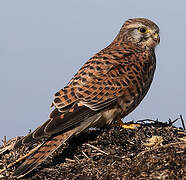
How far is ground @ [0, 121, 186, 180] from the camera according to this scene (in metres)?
4.10

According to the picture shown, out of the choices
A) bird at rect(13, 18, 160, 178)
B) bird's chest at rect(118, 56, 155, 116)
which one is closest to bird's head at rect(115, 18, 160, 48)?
bird at rect(13, 18, 160, 178)

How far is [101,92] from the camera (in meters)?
5.17

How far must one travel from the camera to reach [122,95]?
17.4 ft

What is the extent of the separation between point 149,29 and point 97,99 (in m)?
1.87

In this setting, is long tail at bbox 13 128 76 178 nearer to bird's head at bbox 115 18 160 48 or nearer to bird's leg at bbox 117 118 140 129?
bird's leg at bbox 117 118 140 129

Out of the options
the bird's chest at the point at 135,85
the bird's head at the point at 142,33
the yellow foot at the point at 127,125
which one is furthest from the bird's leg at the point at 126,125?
the bird's head at the point at 142,33

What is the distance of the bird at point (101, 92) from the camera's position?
4.67 meters

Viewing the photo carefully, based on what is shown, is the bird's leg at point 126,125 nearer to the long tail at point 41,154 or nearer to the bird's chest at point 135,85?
the bird's chest at point 135,85

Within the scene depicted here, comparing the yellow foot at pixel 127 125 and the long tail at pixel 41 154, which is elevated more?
the long tail at pixel 41 154

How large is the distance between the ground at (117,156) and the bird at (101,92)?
0.19m

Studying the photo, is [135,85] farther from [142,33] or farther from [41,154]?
[41,154]

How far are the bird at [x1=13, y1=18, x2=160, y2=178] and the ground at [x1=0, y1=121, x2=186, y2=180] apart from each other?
0.64ft

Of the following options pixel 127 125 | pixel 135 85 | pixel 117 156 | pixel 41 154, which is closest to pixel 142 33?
pixel 135 85

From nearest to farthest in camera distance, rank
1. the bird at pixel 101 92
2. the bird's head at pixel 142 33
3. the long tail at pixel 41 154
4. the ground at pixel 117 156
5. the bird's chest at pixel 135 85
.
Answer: the ground at pixel 117 156
the long tail at pixel 41 154
the bird at pixel 101 92
the bird's chest at pixel 135 85
the bird's head at pixel 142 33
